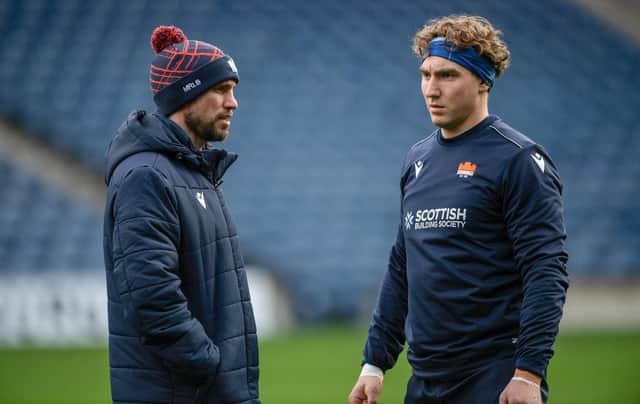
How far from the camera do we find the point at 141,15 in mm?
17047

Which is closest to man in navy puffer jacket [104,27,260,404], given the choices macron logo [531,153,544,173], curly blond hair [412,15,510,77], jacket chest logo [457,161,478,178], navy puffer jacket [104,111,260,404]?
navy puffer jacket [104,111,260,404]

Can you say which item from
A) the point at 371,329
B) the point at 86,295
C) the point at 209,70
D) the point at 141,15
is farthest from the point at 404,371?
the point at 141,15

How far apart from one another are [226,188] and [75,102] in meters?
3.19

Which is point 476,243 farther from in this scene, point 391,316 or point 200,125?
point 200,125

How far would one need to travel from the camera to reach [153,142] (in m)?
3.15

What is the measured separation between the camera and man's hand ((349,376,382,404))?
3.43 meters

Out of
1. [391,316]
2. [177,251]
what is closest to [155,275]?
[177,251]

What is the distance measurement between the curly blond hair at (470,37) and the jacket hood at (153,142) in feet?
2.80

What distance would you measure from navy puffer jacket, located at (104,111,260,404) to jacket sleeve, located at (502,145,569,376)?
0.93 metres

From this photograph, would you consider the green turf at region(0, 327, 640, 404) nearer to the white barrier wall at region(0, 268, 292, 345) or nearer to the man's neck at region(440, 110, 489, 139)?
the white barrier wall at region(0, 268, 292, 345)

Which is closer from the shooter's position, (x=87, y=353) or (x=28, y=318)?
(x=87, y=353)

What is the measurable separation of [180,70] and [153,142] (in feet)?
0.95

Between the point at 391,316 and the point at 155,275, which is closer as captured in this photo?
the point at 155,275

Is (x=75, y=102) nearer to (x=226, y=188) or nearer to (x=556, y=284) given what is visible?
(x=226, y=188)
